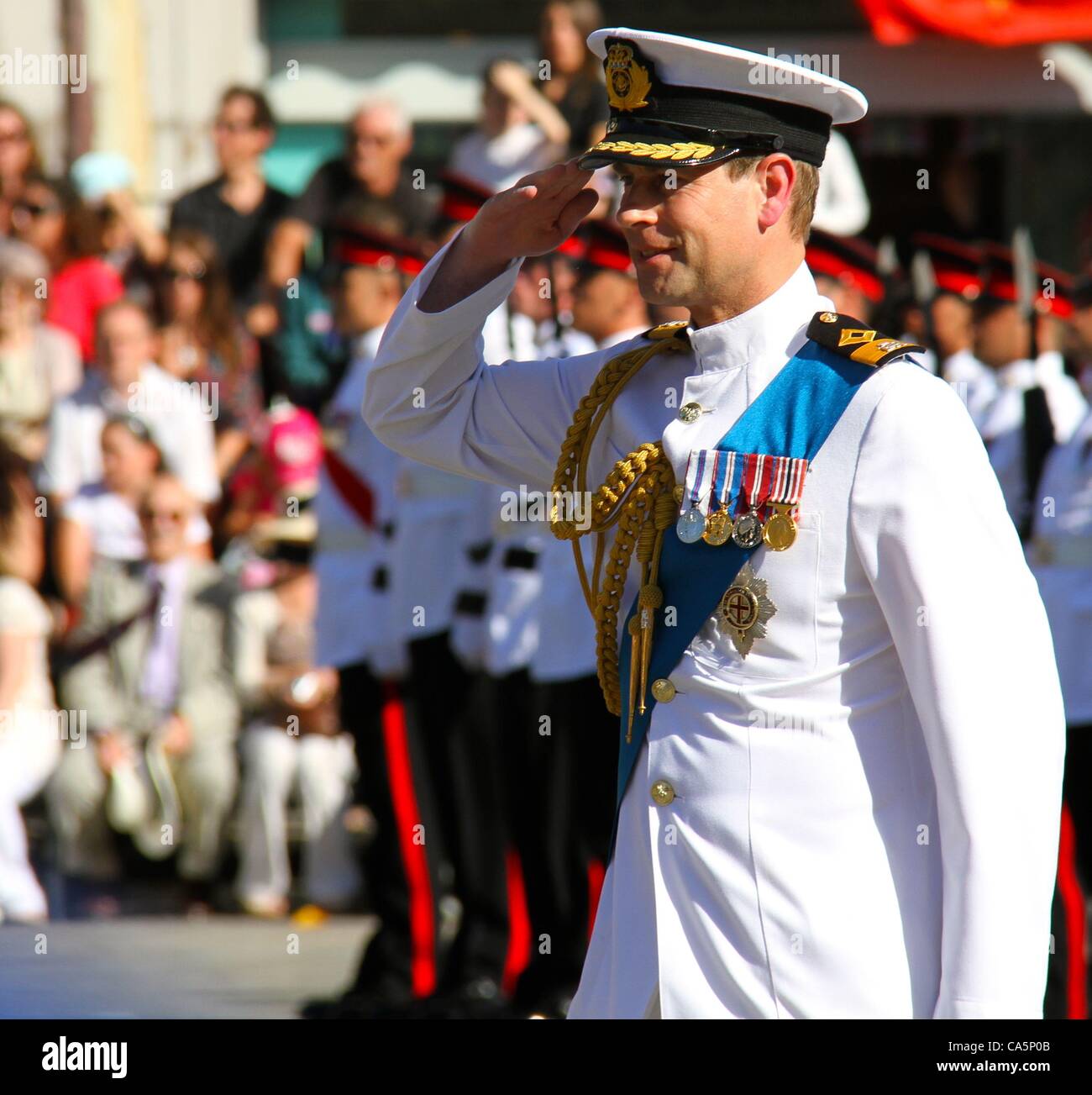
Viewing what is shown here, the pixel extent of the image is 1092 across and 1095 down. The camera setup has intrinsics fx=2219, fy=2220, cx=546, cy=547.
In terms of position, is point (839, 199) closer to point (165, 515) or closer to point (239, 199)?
point (165, 515)

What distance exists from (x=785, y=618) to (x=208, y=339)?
6.34 metres

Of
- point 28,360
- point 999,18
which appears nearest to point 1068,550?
point 28,360

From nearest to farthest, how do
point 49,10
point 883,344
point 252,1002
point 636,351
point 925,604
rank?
1. point 925,604
2. point 883,344
3. point 636,351
4. point 252,1002
5. point 49,10

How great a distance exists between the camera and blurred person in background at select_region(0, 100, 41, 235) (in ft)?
30.9

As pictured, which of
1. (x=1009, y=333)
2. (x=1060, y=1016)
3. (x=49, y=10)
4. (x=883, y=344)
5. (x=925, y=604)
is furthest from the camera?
(x=49, y=10)

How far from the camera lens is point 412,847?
6254mm

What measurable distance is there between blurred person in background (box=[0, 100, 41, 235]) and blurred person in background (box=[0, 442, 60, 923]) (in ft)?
7.14

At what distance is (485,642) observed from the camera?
616 centimetres

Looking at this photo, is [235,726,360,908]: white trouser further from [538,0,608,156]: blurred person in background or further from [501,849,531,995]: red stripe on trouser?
[538,0,608,156]: blurred person in background

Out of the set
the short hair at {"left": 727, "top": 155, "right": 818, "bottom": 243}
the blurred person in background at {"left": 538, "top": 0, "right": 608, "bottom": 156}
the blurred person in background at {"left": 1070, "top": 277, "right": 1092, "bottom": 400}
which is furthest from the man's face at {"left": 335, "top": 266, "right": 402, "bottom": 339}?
the short hair at {"left": 727, "top": 155, "right": 818, "bottom": 243}

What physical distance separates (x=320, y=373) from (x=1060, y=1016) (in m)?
4.12

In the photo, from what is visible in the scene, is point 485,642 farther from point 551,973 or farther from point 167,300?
point 167,300
